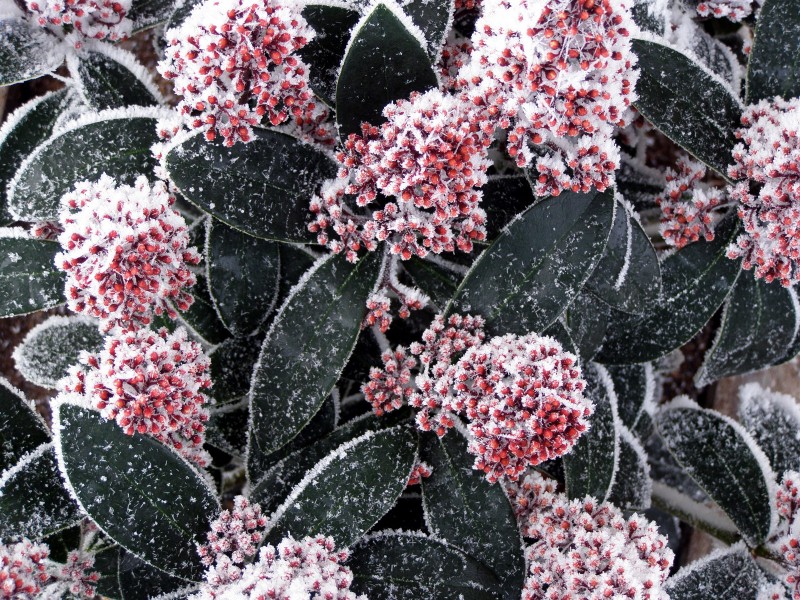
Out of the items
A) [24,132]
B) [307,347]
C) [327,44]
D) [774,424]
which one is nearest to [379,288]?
[307,347]

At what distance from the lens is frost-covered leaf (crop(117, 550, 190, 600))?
6.24 feet

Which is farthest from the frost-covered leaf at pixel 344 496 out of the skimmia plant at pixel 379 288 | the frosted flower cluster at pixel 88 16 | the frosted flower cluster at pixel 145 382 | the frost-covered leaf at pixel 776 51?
the frost-covered leaf at pixel 776 51

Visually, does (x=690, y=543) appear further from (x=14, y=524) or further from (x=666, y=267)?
(x=14, y=524)

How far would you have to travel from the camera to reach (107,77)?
6.71 feet

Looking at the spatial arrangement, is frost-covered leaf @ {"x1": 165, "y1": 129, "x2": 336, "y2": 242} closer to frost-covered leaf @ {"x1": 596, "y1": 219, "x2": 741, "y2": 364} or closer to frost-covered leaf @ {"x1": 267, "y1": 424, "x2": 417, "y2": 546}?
frost-covered leaf @ {"x1": 267, "y1": 424, "x2": 417, "y2": 546}

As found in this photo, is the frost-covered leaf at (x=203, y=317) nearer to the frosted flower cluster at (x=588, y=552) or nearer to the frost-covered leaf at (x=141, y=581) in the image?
the frost-covered leaf at (x=141, y=581)

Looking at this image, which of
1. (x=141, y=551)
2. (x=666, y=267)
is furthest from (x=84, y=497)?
(x=666, y=267)

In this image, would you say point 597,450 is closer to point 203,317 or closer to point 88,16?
point 203,317

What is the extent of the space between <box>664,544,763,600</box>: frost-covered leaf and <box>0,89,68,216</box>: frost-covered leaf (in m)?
2.11

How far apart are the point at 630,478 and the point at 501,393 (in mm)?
898

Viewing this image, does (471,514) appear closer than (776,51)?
Yes

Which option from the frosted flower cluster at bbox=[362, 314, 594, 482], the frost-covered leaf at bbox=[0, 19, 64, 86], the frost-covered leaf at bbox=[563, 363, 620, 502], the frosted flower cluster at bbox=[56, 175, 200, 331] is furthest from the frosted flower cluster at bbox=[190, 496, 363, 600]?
the frost-covered leaf at bbox=[0, 19, 64, 86]

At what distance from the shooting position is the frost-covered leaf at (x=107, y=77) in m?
2.02

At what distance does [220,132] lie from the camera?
1.65m
